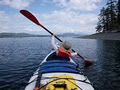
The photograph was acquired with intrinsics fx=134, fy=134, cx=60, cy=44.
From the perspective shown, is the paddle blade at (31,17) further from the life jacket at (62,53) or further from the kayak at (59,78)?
the life jacket at (62,53)

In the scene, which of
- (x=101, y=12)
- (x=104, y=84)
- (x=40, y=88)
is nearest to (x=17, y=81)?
(x=40, y=88)

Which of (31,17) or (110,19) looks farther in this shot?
(110,19)

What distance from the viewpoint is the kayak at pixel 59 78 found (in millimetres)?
4496

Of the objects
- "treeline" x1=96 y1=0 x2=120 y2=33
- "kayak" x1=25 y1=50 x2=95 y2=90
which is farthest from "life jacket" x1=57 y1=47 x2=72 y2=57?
"treeline" x1=96 y1=0 x2=120 y2=33

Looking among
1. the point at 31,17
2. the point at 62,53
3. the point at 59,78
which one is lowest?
the point at 59,78

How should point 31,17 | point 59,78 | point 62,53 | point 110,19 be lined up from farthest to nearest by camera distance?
point 110,19, point 31,17, point 62,53, point 59,78

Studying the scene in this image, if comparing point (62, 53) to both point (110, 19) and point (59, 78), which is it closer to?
point (59, 78)

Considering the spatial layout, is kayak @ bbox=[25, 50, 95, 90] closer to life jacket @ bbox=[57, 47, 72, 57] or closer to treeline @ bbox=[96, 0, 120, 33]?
life jacket @ bbox=[57, 47, 72, 57]

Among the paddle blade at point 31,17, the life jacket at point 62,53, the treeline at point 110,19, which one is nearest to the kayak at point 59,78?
the life jacket at point 62,53

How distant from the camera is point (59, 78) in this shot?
16.2 feet

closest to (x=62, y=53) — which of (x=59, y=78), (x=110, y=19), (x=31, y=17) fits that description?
(x=59, y=78)

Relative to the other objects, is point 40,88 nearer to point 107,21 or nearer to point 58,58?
A: point 58,58

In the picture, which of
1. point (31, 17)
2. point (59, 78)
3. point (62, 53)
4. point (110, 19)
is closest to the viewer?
point (59, 78)

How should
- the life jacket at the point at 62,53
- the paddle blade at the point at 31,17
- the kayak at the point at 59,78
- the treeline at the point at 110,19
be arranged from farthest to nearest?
1. the treeline at the point at 110,19
2. the paddle blade at the point at 31,17
3. the life jacket at the point at 62,53
4. the kayak at the point at 59,78
